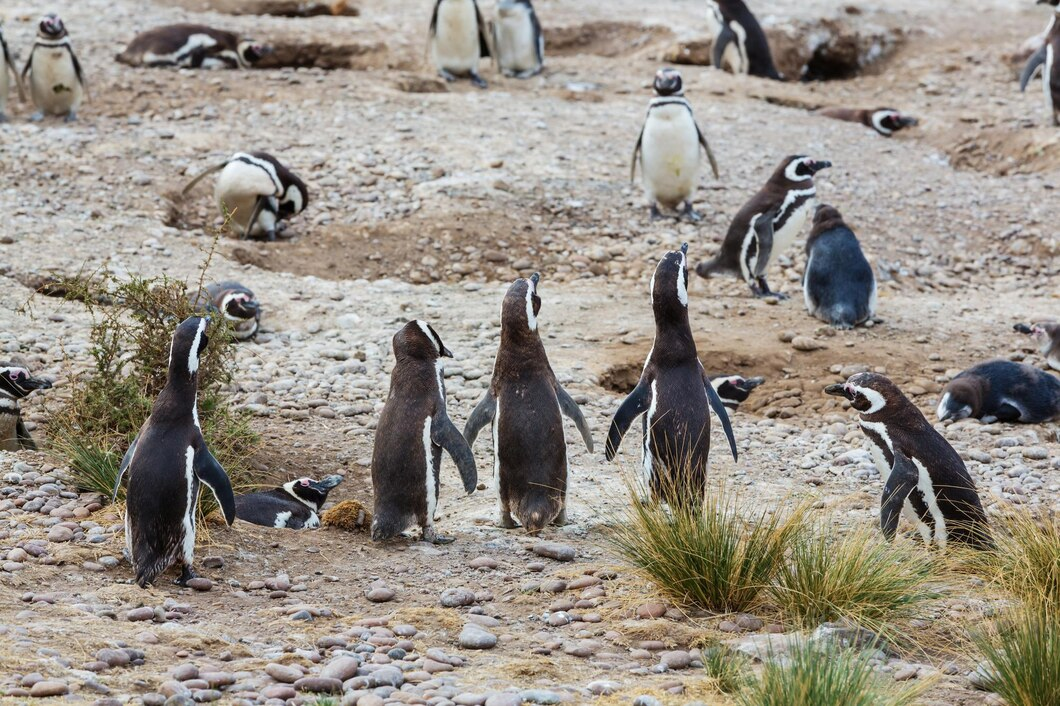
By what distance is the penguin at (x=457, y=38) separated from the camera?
1298 cm

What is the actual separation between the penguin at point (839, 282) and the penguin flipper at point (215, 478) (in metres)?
4.68

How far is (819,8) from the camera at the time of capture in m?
16.3

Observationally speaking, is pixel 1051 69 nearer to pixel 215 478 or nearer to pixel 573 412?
pixel 573 412

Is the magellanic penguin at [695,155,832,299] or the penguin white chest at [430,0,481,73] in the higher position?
the penguin white chest at [430,0,481,73]

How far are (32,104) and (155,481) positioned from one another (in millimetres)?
8773

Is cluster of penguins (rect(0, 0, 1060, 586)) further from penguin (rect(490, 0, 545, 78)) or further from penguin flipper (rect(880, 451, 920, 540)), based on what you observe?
penguin (rect(490, 0, 545, 78))

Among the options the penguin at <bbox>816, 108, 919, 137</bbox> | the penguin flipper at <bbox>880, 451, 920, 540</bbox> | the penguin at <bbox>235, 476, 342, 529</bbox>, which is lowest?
the penguin at <bbox>235, 476, 342, 529</bbox>

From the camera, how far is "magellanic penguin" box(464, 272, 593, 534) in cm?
529

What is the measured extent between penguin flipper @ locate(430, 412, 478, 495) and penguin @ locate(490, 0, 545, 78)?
883cm

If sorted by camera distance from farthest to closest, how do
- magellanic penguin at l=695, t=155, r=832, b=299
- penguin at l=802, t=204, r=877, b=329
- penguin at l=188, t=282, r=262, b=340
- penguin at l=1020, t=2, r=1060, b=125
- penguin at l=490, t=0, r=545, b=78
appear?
1. penguin at l=490, t=0, r=545, b=78
2. penguin at l=1020, t=2, r=1060, b=125
3. magellanic penguin at l=695, t=155, r=832, b=299
4. penguin at l=802, t=204, r=877, b=329
5. penguin at l=188, t=282, r=262, b=340

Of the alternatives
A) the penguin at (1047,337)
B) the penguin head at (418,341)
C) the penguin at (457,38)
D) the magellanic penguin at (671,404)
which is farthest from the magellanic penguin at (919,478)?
the penguin at (457,38)

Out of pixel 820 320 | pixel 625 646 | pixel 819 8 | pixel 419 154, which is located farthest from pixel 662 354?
pixel 819 8

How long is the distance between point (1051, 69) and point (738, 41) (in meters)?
3.40

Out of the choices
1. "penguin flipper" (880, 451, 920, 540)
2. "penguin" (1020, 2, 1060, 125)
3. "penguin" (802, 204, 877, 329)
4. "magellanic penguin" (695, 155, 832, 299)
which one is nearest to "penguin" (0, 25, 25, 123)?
"magellanic penguin" (695, 155, 832, 299)
